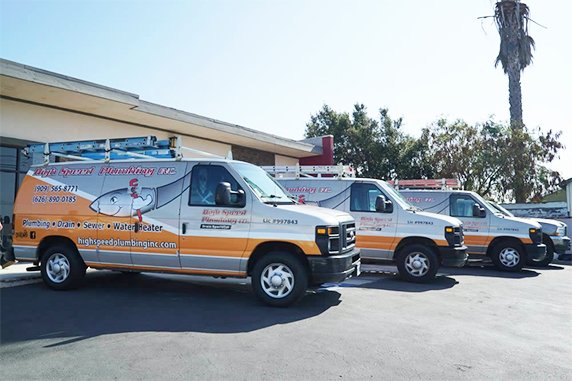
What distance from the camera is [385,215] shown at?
→ 1016cm

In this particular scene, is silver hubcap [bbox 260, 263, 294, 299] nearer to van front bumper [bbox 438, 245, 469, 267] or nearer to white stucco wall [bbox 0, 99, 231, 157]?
van front bumper [bbox 438, 245, 469, 267]

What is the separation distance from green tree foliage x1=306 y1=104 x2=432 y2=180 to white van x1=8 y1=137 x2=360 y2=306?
20.2 meters

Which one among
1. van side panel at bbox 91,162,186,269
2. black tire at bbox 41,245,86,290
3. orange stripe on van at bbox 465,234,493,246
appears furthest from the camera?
orange stripe on van at bbox 465,234,493,246

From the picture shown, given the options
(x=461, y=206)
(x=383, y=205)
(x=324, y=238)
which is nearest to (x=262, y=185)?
(x=324, y=238)

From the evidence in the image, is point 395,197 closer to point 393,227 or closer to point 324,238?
point 393,227

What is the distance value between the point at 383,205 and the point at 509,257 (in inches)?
182

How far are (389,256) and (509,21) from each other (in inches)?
900

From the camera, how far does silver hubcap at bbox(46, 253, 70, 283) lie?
787 cm

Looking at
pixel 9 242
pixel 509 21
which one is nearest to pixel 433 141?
pixel 509 21

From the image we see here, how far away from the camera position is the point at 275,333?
550 cm

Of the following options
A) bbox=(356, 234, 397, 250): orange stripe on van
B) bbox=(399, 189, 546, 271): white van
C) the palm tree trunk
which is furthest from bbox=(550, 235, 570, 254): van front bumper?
the palm tree trunk

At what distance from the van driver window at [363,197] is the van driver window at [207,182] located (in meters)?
4.06

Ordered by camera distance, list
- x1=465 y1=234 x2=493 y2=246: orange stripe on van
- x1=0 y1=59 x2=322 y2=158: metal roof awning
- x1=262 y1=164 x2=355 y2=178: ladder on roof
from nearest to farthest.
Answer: x1=0 y1=59 x2=322 y2=158: metal roof awning → x1=262 y1=164 x2=355 y2=178: ladder on roof → x1=465 y1=234 x2=493 y2=246: orange stripe on van

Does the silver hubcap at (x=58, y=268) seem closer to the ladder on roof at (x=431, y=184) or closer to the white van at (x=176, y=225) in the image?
the white van at (x=176, y=225)
